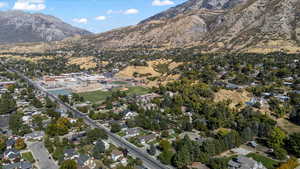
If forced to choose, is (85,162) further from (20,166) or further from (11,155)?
(11,155)

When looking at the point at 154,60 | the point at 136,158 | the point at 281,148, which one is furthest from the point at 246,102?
the point at 154,60

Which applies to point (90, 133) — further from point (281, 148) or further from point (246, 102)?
point (246, 102)

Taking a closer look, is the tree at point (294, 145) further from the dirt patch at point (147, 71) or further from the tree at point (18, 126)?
the dirt patch at point (147, 71)

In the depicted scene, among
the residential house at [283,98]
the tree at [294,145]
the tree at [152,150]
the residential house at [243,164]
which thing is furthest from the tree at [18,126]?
the residential house at [283,98]

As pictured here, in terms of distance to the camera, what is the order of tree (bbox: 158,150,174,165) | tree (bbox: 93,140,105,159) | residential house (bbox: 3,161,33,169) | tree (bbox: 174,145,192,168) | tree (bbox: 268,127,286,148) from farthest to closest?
tree (bbox: 268,127,286,148) < tree (bbox: 93,140,105,159) < tree (bbox: 158,150,174,165) < residential house (bbox: 3,161,33,169) < tree (bbox: 174,145,192,168)

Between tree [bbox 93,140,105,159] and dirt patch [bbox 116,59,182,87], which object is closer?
tree [bbox 93,140,105,159]

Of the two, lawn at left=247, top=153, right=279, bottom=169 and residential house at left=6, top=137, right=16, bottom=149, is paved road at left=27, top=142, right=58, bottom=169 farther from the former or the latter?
lawn at left=247, top=153, right=279, bottom=169

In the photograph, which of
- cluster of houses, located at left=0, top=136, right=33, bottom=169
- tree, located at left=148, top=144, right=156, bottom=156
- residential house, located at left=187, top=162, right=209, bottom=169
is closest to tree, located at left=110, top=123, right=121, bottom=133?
tree, located at left=148, top=144, right=156, bottom=156
